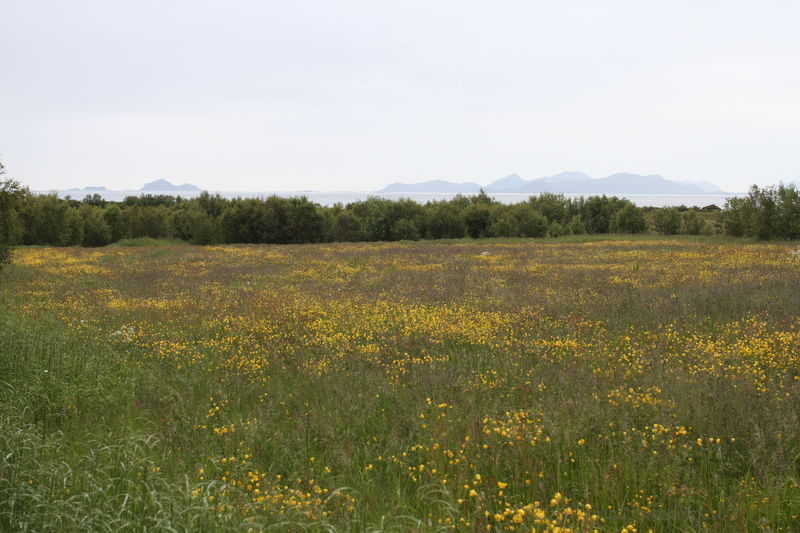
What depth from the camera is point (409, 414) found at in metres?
6.07

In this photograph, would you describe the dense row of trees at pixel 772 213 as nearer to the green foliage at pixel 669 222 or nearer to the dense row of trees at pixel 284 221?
the green foliage at pixel 669 222

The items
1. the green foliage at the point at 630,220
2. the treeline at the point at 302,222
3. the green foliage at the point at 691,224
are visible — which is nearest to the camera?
the treeline at the point at 302,222

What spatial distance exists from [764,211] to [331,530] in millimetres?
43883

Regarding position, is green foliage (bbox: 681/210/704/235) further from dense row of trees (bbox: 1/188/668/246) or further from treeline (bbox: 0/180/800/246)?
dense row of trees (bbox: 1/188/668/246)

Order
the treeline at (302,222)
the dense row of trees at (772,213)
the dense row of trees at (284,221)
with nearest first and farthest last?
the dense row of trees at (772,213), the treeline at (302,222), the dense row of trees at (284,221)

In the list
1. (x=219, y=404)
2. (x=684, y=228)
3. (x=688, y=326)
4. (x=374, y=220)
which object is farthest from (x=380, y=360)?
(x=684, y=228)

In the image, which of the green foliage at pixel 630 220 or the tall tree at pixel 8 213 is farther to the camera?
the green foliage at pixel 630 220

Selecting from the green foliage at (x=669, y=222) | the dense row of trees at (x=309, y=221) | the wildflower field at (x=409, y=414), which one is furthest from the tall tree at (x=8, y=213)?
the green foliage at (x=669, y=222)

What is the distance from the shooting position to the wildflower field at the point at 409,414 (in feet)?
13.0

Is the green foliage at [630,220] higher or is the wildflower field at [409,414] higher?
the green foliage at [630,220]

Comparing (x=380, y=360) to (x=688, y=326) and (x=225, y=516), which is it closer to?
(x=225, y=516)

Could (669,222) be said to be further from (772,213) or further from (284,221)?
(284,221)

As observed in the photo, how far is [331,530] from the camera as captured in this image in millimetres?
3436

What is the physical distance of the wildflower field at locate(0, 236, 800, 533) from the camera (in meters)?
3.97
